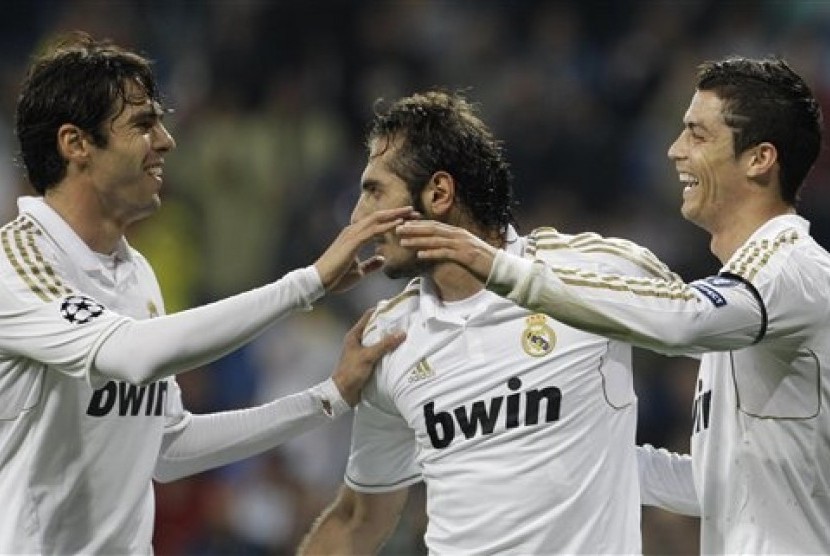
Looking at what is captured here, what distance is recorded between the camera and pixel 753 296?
13.5 ft

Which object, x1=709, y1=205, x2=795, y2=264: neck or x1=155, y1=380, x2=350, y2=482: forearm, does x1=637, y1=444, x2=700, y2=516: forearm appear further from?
x1=155, y1=380, x2=350, y2=482: forearm

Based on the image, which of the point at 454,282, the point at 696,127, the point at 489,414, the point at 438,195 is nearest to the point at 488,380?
the point at 489,414

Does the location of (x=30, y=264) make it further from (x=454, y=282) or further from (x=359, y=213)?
(x=454, y=282)

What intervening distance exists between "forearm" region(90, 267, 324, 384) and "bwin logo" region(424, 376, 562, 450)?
0.56 meters

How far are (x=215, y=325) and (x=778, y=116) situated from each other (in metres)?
1.58

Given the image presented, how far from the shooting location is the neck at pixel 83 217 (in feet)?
15.9

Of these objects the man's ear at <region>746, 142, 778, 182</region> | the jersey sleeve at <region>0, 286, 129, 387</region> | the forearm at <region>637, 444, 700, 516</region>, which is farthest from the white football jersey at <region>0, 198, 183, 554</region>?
the man's ear at <region>746, 142, 778, 182</region>

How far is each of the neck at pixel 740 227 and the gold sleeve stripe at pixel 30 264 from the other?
1.75 metres

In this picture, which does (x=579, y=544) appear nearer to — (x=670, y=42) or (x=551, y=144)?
(x=551, y=144)

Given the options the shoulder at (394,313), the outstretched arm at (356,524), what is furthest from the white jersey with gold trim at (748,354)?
the outstretched arm at (356,524)

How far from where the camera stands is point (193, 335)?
4355 mm

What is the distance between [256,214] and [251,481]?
1.77 metres

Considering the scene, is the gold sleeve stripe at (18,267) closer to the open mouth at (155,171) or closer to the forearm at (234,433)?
the open mouth at (155,171)

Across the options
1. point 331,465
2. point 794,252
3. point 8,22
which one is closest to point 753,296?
point 794,252
